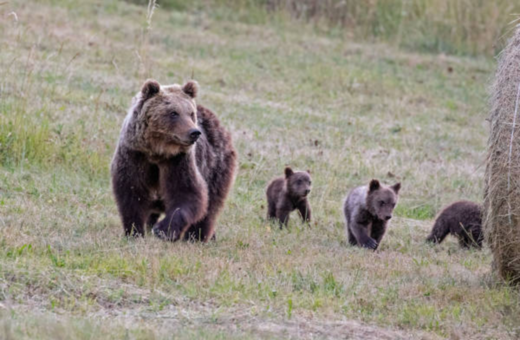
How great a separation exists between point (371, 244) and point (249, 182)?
314 cm

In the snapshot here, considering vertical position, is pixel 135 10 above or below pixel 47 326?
above

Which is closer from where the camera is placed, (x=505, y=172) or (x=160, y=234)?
(x=505, y=172)

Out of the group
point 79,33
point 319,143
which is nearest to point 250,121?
point 319,143

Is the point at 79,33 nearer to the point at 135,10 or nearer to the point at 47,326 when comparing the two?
the point at 135,10

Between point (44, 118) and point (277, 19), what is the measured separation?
42.6 feet

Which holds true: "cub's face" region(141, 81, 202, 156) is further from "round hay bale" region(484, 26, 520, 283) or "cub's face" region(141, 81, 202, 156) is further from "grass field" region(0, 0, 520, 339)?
"round hay bale" region(484, 26, 520, 283)

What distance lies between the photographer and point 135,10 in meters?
23.6

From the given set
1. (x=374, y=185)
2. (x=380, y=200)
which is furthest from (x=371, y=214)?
(x=374, y=185)

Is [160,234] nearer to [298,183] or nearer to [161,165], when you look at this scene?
[161,165]

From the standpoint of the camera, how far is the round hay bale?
7.64 meters

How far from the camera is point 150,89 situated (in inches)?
340

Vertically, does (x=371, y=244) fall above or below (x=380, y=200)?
below

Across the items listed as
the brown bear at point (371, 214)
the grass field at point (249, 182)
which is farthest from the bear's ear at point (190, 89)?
the brown bear at point (371, 214)

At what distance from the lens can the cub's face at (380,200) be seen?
413 inches
